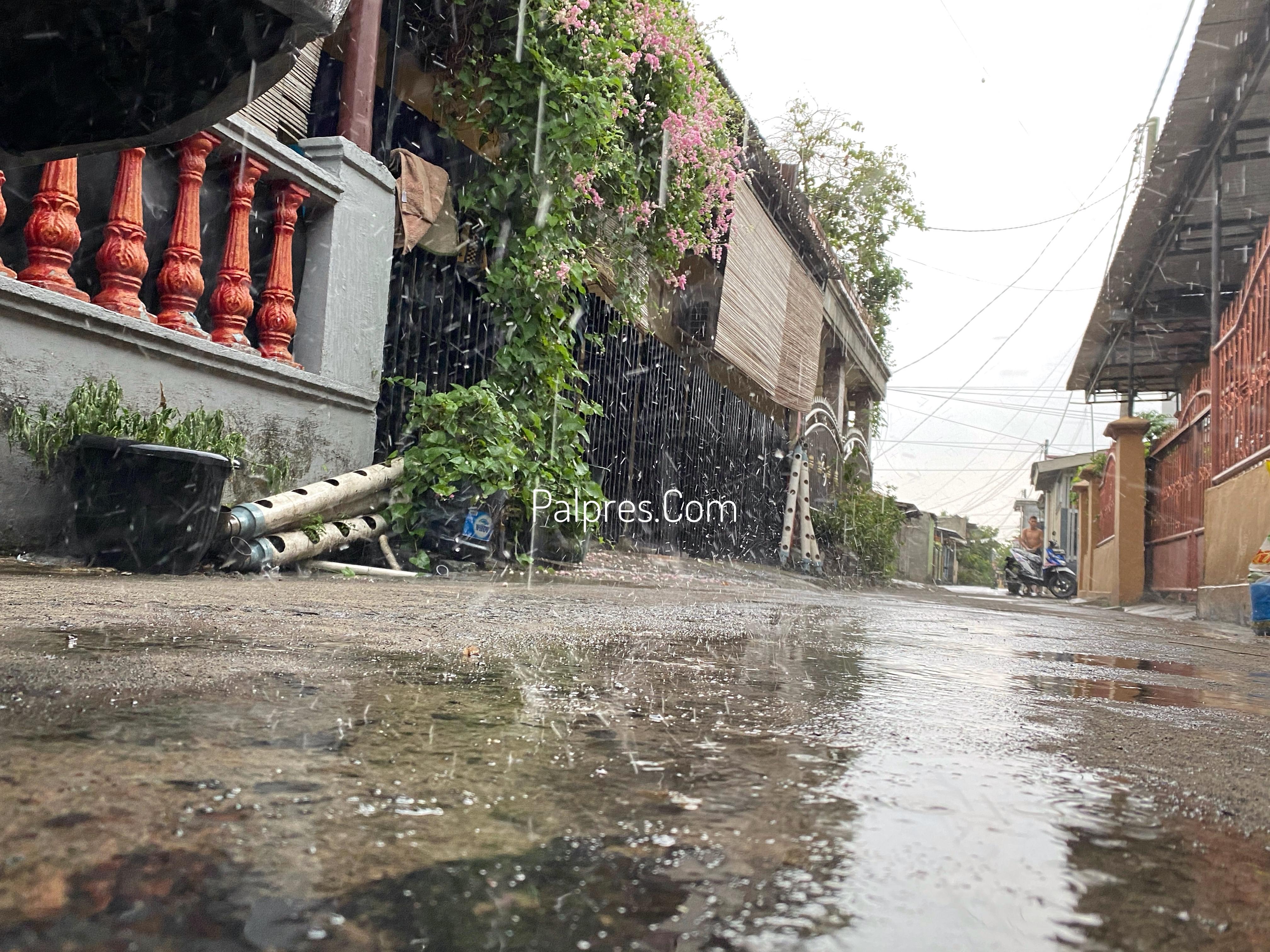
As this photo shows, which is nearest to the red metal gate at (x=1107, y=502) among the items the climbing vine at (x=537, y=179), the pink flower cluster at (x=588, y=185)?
the pink flower cluster at (x=588, y=185)

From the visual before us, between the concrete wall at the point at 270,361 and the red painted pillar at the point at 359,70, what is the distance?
0.20 metres

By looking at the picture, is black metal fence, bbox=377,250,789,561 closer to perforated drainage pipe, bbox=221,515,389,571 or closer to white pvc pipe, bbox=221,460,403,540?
white pvc pipe, bbox=221,460,403,540

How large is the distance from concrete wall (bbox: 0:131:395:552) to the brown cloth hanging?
22 centimetres

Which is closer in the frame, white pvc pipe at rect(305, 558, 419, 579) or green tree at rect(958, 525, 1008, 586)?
white pvc pipe at rect(305, 558, 419, 579)

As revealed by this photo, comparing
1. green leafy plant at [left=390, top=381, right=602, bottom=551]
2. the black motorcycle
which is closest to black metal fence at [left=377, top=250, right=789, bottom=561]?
green leafy plant at [left=390, top=381, right=602, bottom=551]

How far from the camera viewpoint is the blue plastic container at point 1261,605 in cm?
483

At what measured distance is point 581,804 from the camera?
706 mm

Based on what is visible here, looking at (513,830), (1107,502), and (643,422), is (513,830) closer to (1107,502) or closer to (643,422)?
(643,422)

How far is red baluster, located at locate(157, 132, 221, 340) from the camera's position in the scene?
396 cm

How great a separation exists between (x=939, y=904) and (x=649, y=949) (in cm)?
19

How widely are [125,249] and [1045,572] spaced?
18.9 m

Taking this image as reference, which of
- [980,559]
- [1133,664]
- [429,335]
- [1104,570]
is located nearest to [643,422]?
[429,335]

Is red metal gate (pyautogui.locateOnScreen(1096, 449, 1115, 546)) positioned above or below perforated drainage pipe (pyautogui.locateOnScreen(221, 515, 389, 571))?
above

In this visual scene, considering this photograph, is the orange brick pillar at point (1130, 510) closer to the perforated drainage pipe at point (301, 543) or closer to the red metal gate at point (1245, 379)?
the red metal gate at point (1245, 379)
